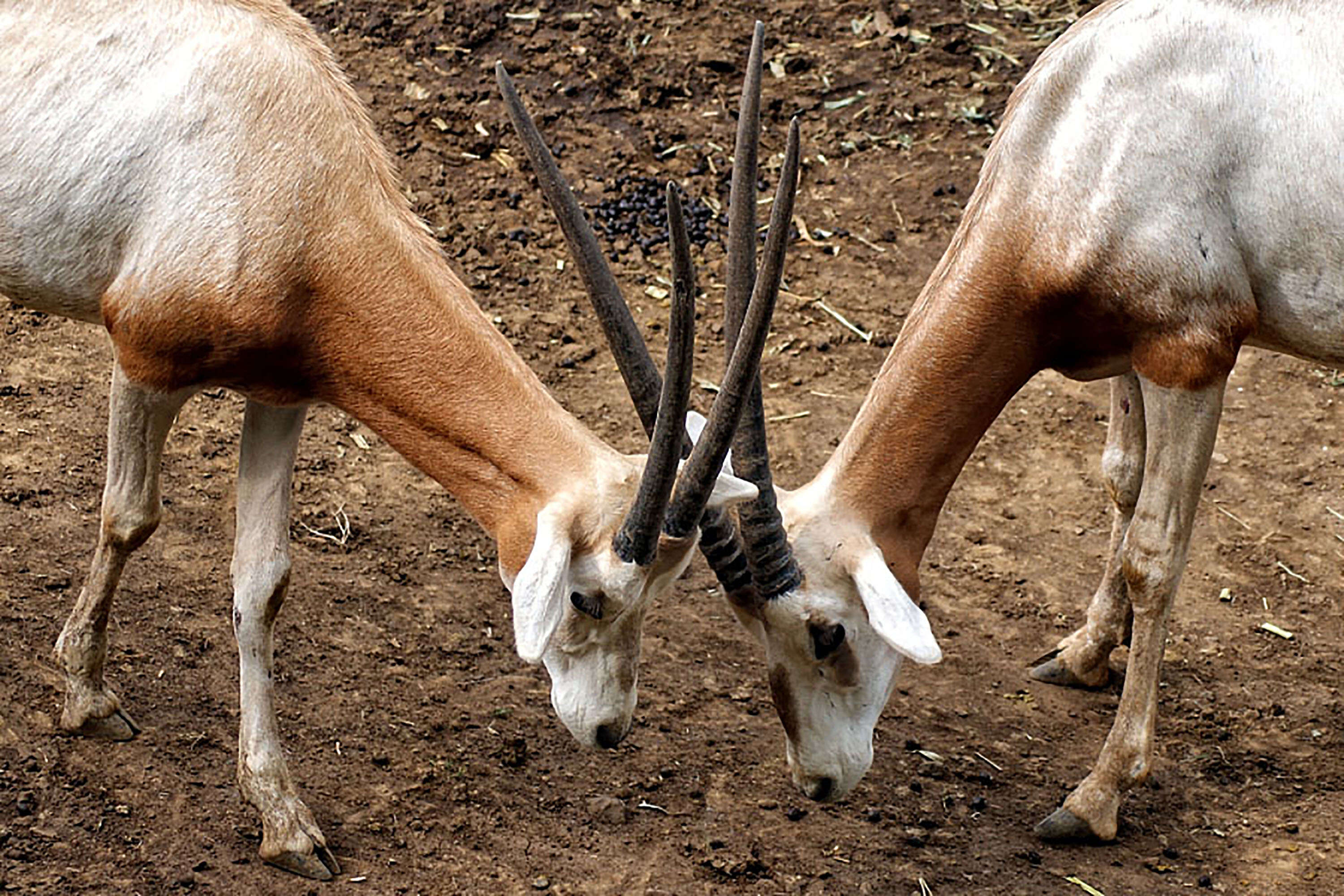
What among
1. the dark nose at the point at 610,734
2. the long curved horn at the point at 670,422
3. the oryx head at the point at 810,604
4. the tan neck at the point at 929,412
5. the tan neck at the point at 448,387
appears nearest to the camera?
the long curved horn at the point at 670,422

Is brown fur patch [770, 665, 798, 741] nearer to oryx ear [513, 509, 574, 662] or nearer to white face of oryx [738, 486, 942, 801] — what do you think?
white face of oryx [738, 486, 942, 801]

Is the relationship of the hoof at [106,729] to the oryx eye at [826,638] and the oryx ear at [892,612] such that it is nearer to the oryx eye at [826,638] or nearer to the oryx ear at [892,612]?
the oryx eye at [826,638]

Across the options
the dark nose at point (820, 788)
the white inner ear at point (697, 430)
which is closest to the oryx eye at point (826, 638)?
the dark nose at point (820, 788)

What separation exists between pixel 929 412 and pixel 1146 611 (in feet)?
3.40

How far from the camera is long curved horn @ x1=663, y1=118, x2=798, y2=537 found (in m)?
4.09

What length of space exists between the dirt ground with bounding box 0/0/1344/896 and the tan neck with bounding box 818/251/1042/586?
1129 mm

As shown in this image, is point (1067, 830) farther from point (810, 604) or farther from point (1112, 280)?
point (1112, 280)

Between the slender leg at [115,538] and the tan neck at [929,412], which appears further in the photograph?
the tan neck at [929,412]

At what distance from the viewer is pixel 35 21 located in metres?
5.09

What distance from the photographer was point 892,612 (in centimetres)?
472

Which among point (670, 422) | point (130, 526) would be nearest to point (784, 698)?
point (670, 422)

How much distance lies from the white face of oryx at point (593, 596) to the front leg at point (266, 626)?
0.89 metres

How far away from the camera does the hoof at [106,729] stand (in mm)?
5578

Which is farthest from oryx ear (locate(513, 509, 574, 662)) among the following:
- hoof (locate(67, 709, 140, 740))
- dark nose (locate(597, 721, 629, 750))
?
hoof (locate(67, 709, 140, 740))
